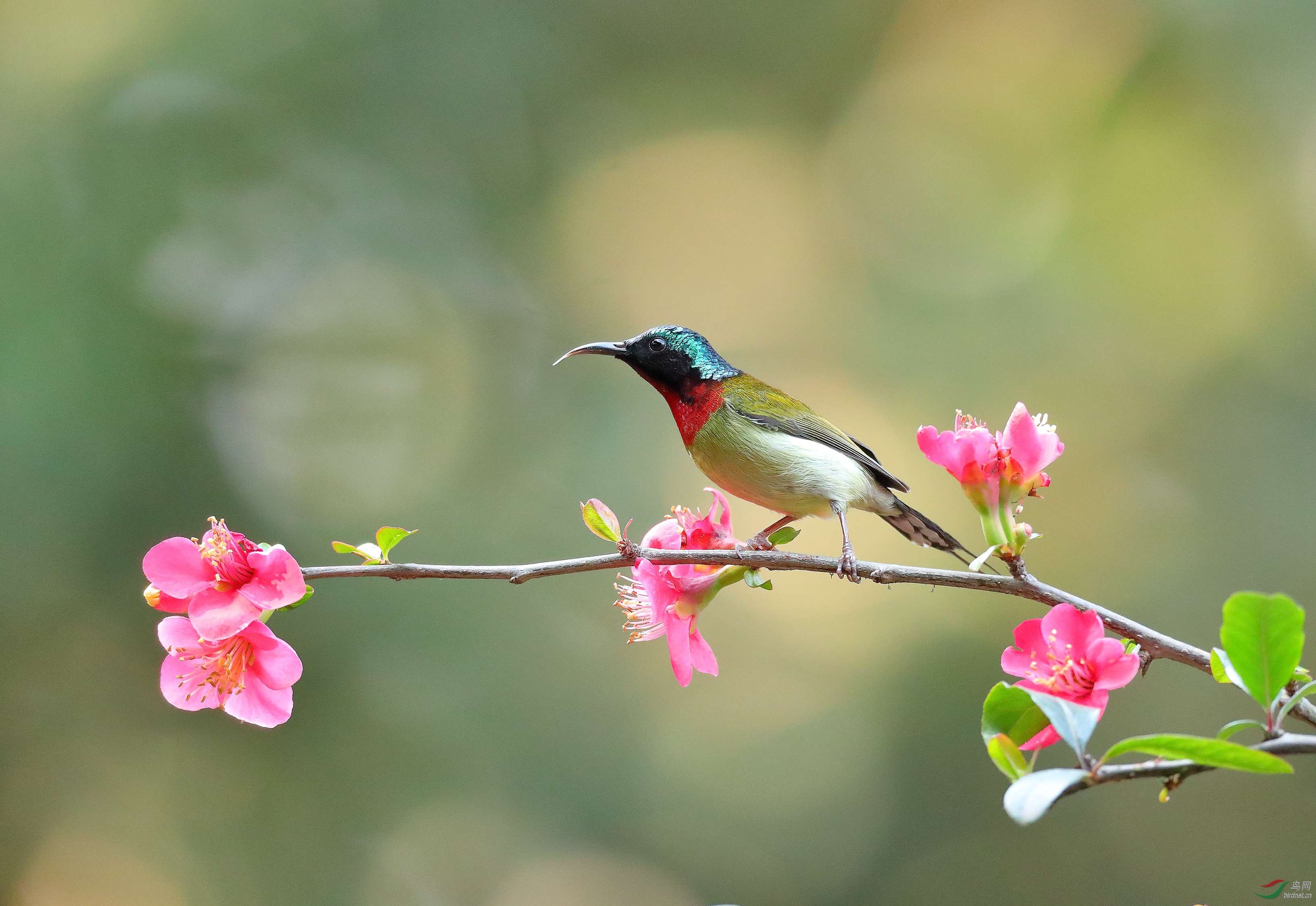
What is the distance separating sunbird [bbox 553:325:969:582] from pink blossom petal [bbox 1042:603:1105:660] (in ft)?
3.29

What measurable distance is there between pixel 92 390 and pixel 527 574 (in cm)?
533

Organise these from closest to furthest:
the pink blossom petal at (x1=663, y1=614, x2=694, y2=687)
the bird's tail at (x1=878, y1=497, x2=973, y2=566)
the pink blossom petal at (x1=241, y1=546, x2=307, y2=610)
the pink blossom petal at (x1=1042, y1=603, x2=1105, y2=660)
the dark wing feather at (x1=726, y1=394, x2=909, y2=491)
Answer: the pink blossom petal at (x1=1042, y1=603, x2=1105, y2=660)
the pink blossom petal at (x1=241, y1=546, x2=307, y2=610)
the pink blossom petal at (x1=663, y1=614, x2=694, y2=687)
the bird's tail at (x1=878, y1=497, x2=973, y2=566)
the dark wing feather at (x1=726, y1=394, x2=909, y2=491)

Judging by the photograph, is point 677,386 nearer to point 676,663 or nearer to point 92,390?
point 676,663

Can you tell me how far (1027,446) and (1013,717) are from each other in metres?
0.49

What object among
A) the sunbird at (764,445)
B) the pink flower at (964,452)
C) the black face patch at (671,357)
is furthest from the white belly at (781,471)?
the pink flower at (964,452)

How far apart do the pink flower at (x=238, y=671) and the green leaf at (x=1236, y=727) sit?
1205 mm

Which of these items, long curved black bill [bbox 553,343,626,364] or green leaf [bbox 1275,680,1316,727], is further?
long curved black bill [bbox 553,343,626,364]

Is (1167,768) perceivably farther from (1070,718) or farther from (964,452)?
(964,452)

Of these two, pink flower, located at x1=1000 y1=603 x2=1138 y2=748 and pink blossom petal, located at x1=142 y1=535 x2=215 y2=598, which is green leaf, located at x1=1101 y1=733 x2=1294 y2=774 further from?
pink blossom petal, located at x1=142 y1=535 x2=215 y2=598

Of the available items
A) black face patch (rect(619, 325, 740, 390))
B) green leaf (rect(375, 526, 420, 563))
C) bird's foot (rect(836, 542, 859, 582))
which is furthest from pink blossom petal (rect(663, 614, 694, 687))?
black face patch (rect(619, 325, 740, 390))

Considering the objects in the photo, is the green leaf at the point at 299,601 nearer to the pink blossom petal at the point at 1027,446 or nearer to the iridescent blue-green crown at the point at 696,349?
the pink blossom petal at the point at 1027,446

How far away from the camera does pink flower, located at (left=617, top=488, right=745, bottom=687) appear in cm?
167

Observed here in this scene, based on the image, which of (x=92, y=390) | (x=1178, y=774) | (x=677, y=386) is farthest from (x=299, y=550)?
(x=1178, y=774)

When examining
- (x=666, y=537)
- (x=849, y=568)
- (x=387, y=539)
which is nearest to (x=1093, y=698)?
(x=849, y=568)
